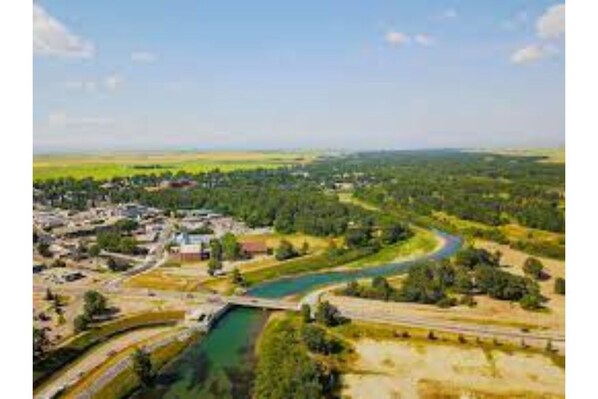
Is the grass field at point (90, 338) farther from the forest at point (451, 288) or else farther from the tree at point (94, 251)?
the tree at point (94, 251)

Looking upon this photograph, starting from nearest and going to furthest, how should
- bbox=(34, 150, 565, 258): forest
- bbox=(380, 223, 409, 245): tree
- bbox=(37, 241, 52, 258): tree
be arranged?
bbox=(37, 241, 52, 258): tree → bbox=(380, 223, 409, 245): tree → bbox=(34, 150, 565, 258): forest

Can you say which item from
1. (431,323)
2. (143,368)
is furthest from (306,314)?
(143,368)

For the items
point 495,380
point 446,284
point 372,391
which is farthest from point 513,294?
point 372,391

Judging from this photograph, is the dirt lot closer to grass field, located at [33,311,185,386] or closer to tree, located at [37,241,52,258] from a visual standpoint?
grass field, located at [33,311,185,386]

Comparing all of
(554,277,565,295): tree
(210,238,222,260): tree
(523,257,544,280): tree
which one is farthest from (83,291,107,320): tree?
(523,257,544,280): tree

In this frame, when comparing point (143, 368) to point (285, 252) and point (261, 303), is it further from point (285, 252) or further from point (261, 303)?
point (285, 252)

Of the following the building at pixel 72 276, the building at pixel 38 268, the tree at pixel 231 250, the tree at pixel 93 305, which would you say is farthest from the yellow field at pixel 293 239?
the tree at pixel 93 305
